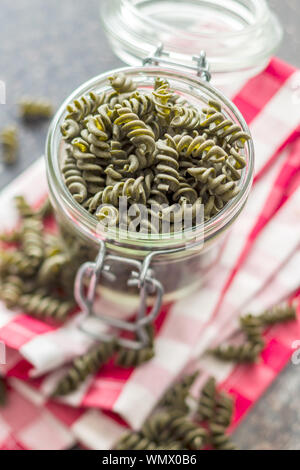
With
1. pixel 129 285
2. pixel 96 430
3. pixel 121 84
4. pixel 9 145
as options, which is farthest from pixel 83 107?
pixel 96 430

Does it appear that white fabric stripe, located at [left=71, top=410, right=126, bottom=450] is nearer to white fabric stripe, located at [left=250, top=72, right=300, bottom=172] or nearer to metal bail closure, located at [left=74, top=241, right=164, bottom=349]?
metal bail closure, located at [left=74, top=241, right=164, bottom=349]

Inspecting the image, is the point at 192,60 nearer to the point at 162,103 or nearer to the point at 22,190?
the point at 162,103

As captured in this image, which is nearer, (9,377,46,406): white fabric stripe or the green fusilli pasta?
(9,377,46,406): white fabric stripe

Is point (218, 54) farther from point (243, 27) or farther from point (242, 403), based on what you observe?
point (242, 403)

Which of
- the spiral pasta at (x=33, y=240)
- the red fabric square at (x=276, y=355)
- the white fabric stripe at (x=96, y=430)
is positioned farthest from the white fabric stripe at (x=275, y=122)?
the white fabric stripe at (x=96, y=430)

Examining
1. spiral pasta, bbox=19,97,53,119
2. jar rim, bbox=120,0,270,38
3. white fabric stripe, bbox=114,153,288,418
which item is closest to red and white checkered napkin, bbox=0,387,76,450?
white fabric stripe, bbox=114,153,288,418

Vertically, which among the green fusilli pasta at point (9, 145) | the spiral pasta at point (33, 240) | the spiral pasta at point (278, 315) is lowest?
the spiral pasta at point (33, 240)

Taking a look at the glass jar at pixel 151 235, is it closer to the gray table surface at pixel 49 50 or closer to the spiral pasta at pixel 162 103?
the spiral pasta at pixel 162 103

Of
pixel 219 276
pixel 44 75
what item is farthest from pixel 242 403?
pixel 44 75

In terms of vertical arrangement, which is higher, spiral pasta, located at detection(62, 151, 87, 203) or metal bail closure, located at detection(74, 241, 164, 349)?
spiral pasta, located at detection(62, 151, 87, 203)
